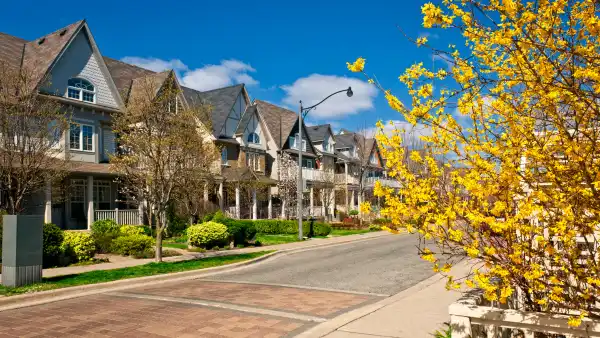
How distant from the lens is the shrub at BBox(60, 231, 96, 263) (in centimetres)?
1617

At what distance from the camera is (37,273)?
11.4 metres

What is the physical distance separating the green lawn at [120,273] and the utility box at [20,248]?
10.1 inches

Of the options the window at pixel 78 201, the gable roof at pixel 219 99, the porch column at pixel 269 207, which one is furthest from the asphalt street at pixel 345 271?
the gable roof at pixel 219 99

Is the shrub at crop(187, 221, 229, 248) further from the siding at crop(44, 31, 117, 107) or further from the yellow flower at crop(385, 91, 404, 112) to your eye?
the yellow flower at crop(385, 91, 404, 112)

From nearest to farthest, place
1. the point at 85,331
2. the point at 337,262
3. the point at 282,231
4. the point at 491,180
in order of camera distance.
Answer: the point at 491,180 < the point at 85,331 < the point at 337,262 < the point at 282,231

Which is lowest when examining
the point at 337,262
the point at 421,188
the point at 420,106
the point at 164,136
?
the point at 337,262

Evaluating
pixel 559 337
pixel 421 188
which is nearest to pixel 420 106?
pixel 421 188

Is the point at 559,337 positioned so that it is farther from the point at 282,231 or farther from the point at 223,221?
the point at 282,231

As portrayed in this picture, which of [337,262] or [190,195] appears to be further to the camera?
[190,195]

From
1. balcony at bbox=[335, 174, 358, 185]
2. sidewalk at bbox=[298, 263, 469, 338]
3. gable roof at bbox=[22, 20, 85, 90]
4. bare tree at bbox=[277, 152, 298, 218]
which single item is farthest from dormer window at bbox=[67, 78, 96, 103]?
balcony at bbox=[335, 174, 358, 185]

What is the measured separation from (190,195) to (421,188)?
23471 mm

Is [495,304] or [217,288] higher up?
[495,304]

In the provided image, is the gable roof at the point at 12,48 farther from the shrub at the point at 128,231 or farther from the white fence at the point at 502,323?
the white fence at the point at 502,323

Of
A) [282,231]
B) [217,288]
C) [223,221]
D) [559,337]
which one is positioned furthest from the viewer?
[282,231]
